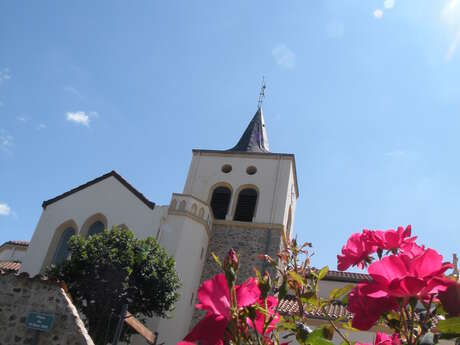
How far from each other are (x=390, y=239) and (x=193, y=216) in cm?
1628

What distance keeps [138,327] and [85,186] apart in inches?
383

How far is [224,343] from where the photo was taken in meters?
1.08

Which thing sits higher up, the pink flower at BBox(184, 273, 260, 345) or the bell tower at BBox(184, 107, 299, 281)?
the bell tower at BBox(184, 107, 299, 281)

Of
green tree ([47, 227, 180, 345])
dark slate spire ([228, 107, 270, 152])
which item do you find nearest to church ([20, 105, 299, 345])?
dark slate spire ([228, 107, 270, 152])

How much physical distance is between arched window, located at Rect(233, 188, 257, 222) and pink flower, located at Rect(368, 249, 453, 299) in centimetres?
1882

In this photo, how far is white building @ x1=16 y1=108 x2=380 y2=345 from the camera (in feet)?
54.7

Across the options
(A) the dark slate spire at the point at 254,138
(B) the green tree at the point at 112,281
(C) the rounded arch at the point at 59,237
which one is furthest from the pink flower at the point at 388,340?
(A) the dark slate spire at the point at 254,138

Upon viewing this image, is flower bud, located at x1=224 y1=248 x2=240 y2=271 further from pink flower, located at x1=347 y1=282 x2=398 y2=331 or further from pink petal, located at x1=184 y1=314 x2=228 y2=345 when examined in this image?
pink flower, located at x1=347 y1=282 x2=398 y2=331

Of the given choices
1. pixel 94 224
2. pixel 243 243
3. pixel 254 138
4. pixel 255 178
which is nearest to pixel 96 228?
pixel 94 224

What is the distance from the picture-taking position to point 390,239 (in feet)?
4.11

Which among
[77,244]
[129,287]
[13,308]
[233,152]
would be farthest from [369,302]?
[233,152]

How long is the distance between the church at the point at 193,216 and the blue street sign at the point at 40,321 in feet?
25.5

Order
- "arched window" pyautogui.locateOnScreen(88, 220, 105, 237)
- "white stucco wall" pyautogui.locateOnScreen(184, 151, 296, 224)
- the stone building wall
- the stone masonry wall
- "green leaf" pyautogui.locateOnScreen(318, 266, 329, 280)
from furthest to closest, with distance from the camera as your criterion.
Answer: "white stucco wall" pyautogui.locateOnScreen(184, 151, 296, 224) → the stone masonry wall → "arched window" pyautogui.locateOnScreen(88, 220, 105, 237) → the stone building wall → "green leaf" pyautogui.locateOnScreen(318, 266, 329, 280)

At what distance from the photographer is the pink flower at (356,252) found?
126 centimetres
